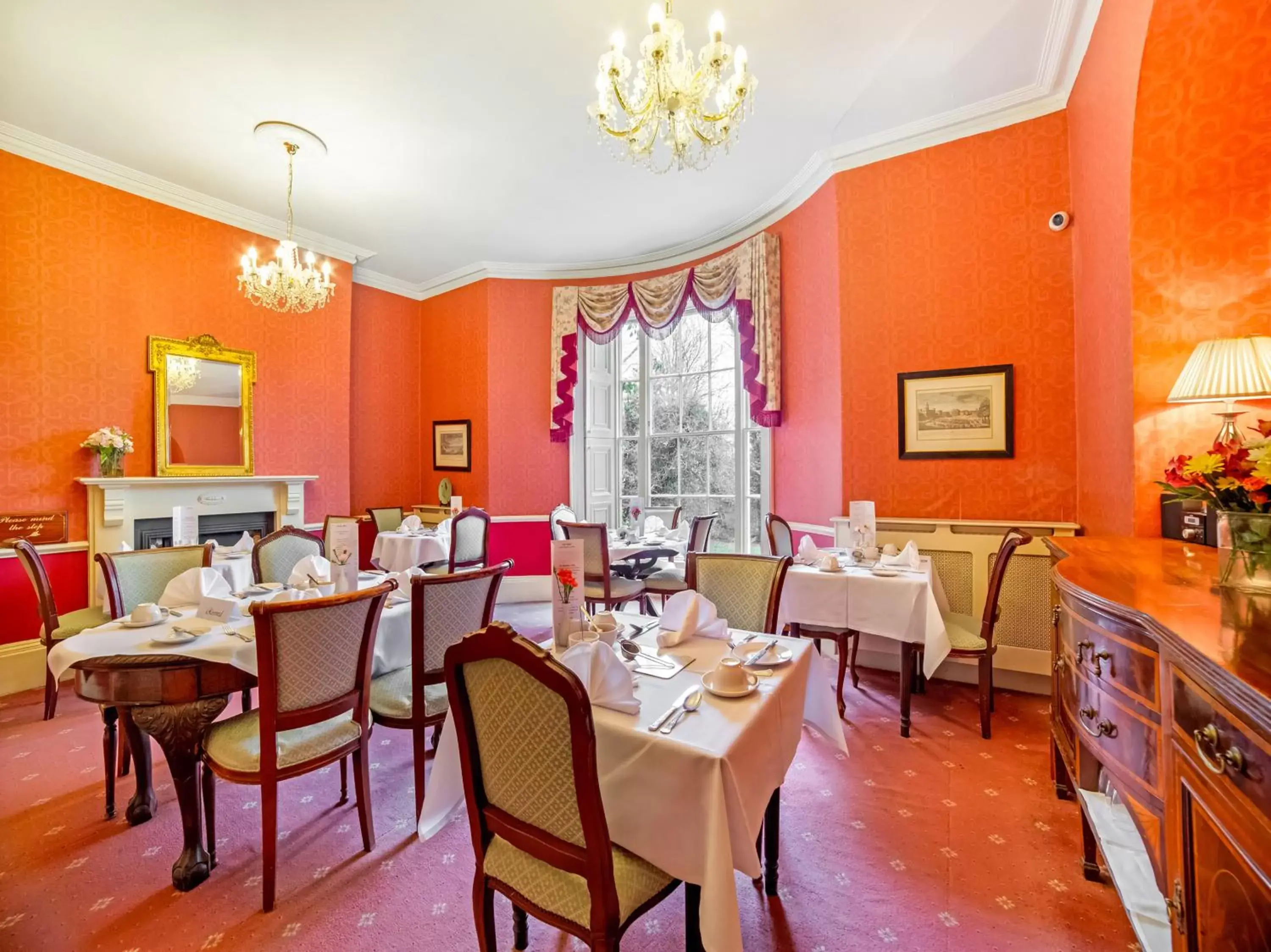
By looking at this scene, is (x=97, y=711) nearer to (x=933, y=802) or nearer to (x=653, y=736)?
(x=653, y=736)

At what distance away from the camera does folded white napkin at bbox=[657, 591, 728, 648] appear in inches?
74.9

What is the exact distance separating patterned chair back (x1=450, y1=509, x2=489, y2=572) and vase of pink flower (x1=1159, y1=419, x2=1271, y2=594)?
14.5 ft

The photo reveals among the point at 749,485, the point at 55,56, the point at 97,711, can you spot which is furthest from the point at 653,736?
the point at 55,56

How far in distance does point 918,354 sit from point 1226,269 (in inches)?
59.8

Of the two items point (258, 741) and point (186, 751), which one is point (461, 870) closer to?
point (258, 741)

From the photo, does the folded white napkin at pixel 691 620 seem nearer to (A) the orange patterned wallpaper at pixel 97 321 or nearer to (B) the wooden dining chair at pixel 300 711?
(B) the wooden dining chair at pixel 300 711

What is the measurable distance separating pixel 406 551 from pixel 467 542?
1.66ft

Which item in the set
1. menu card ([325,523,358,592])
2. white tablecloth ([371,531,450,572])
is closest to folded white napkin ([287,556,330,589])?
menu card ([325,523,358,592])

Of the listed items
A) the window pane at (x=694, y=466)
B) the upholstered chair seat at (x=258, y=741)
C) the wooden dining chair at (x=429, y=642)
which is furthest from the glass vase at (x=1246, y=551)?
the window pane at (x=694, y=466)

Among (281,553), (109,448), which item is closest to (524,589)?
(281,553)

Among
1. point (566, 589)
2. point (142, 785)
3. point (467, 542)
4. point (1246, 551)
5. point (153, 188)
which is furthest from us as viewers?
point (467, 542)

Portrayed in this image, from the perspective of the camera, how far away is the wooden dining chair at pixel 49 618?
9.50 feet

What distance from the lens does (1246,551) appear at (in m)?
1.29

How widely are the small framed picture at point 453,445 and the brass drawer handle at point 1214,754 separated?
231 inches
